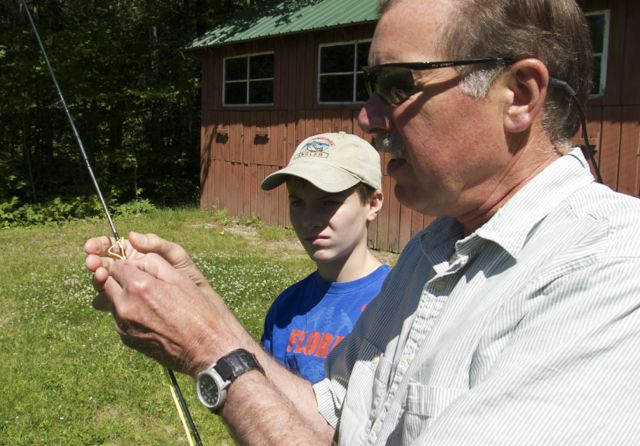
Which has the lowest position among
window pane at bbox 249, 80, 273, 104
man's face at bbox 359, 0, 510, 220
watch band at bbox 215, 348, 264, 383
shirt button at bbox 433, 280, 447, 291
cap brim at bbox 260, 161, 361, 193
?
watch band at bbox 215, 348, 264, 383

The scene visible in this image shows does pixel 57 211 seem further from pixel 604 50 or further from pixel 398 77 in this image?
pixel 398 77

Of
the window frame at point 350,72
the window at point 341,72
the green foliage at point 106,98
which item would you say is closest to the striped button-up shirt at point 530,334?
the window frame at point 350,72

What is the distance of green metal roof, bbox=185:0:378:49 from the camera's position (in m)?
11.2

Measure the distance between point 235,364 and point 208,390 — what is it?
0.28ft

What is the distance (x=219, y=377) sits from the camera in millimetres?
1562

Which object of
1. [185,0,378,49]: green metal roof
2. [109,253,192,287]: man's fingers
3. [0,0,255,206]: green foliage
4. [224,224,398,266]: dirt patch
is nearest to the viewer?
[109,253,192,287]: man's fingers

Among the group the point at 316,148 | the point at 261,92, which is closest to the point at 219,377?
the point at 316,148

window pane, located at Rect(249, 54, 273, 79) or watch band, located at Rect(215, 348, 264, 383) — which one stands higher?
window pane, located at Rect(249, 54, 273, 79)

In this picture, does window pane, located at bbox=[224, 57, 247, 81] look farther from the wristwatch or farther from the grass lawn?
the wristwatch

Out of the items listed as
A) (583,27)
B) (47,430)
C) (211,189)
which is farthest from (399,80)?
(211,189)

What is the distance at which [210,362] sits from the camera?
5.30 feet

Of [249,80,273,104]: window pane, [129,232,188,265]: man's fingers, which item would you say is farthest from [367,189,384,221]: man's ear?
[249,80,273,104]: window pane

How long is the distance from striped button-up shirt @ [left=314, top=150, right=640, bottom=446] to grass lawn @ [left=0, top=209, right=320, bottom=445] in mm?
3373

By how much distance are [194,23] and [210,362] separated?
19.2m
